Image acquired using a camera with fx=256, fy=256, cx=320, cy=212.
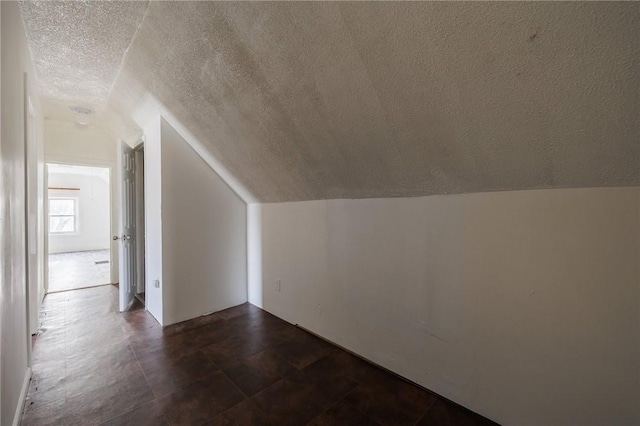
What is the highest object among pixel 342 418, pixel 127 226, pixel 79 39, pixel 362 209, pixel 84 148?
pixel 79 39

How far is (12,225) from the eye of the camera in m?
1.39

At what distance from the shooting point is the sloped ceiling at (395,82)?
2.86 feet

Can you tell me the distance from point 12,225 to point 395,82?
2.15 m

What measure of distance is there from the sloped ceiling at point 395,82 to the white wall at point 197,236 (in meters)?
0.73

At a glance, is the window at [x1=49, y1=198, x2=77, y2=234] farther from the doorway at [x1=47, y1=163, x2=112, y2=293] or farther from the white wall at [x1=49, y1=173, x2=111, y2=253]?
the white wall at [x1=49, y1=173, x2=111, y2=253]

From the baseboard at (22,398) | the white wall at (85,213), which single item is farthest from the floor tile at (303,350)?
the white wall at (85,213)

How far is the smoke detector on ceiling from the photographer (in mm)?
3424

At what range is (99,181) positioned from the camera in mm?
9336

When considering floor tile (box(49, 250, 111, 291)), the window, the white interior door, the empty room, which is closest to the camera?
the empty room

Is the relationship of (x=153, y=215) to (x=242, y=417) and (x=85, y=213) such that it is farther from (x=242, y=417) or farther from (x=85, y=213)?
(x=85, y=213)

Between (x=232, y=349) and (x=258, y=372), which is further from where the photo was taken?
(x=232, y=349)

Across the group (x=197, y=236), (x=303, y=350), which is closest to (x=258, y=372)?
(x=303, y=350)

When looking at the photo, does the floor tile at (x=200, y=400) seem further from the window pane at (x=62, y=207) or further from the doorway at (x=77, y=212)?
the window pane at (x=62, y=207)

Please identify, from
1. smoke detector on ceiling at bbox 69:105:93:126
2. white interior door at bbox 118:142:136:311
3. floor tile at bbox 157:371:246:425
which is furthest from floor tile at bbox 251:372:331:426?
smoke detector on ceiling at bbox 69:105:93:126
